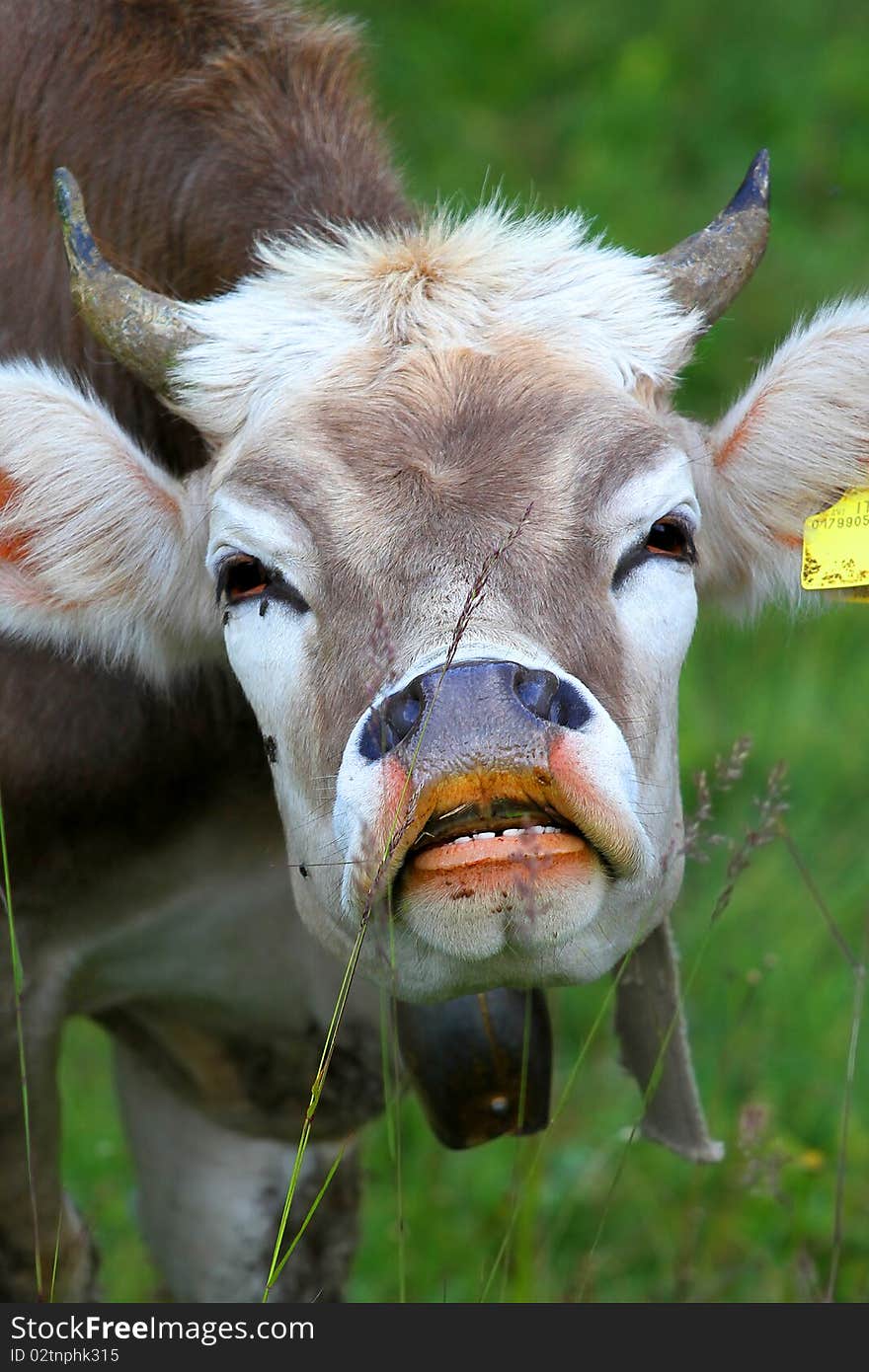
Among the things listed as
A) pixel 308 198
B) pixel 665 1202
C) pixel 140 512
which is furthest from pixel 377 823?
pixel 665 1202

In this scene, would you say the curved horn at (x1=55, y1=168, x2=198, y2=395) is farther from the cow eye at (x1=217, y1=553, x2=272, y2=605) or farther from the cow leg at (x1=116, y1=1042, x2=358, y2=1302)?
the cow leg at (x1=116, y1=1042, x2=358, y2=1302)

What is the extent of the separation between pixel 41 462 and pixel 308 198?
896mm

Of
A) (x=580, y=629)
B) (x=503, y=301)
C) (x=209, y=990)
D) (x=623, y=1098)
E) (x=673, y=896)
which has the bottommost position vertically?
(x=623, y=1098)

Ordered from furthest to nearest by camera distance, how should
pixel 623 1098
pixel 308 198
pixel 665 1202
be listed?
1. pixel 623 1098
2. pixel 665 1202
3. pixel 308 198

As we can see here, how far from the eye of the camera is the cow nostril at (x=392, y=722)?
2764 millimetres

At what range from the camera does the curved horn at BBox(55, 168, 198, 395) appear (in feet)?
11.0

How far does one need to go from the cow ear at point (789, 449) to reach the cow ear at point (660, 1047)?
784mm

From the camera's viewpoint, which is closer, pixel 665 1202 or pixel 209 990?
pixel 209 990

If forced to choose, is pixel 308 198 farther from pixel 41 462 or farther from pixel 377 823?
pixel 377 823

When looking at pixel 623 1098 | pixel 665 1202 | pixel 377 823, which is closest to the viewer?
pixel 377 823

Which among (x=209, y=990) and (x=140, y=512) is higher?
(x=140, y=512)

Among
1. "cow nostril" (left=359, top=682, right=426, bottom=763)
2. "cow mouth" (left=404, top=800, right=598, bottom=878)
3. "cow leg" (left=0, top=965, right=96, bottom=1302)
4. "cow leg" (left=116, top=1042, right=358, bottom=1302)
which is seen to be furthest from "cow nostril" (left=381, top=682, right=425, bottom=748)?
"cow leg" (left=116, top=1042, right=358, bottom=1302)

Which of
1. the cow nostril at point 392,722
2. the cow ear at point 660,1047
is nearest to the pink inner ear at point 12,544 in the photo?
the cow nostril at point 392,722

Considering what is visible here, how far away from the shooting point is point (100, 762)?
3914 mm
